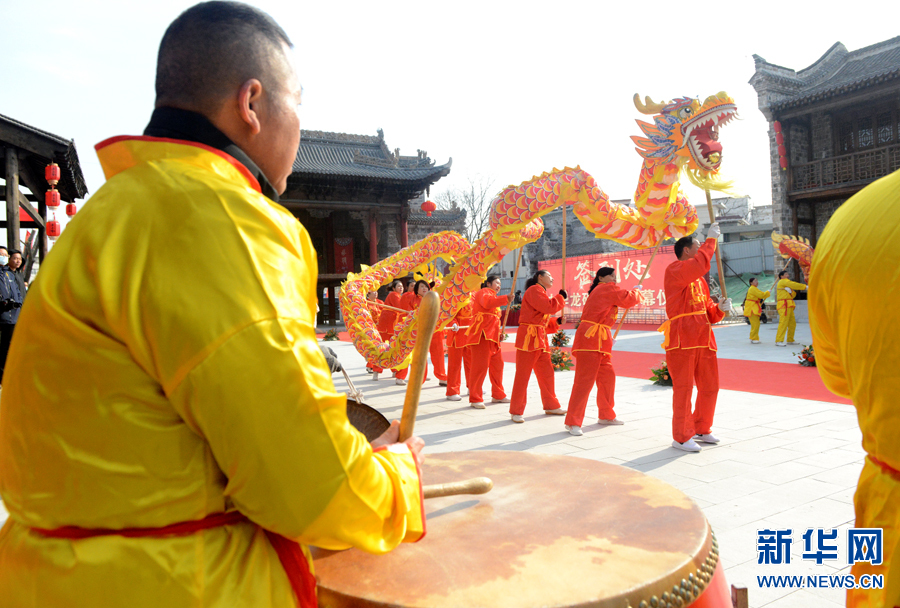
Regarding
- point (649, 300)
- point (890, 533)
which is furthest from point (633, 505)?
point (649, 300)

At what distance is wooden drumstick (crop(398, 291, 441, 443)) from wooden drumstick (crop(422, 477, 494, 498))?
0.25 m

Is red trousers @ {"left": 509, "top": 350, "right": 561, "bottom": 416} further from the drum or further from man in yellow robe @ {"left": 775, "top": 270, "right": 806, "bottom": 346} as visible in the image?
man in yellow robe @ {"left": 775, "top": 270, "right": 806, "bottom": 346}

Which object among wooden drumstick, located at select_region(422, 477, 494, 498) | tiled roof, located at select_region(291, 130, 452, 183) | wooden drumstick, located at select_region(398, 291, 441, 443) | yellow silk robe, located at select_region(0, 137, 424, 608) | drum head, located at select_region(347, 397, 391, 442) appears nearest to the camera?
yellow silk robe, located at select_region(0, 137, 424, 608)

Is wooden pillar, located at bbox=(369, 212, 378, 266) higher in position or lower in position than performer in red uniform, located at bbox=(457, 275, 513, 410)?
higher

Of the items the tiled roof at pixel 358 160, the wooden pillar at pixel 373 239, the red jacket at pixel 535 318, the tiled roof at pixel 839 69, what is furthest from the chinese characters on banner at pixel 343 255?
the red jacket at pixel 535 318

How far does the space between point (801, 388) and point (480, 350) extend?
12.7 feet

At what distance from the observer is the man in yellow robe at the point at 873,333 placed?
1023mm

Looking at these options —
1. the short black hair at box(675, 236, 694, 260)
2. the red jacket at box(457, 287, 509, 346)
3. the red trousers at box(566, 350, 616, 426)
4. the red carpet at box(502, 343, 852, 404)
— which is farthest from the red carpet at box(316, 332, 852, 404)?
the short black hair at box(675, 236, 694, 260)

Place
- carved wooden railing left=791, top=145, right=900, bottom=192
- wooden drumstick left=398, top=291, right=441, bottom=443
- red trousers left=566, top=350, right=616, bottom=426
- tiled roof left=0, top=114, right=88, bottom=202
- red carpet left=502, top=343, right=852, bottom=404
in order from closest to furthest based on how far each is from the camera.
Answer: wooden drumstick left=398, top=291, right=441, bottom=443, red trousers left=566, top=350, right=616, bottom=426, red carpet left=502, top=343, right=852, bottom=404, tiled roof left=0, top=114, right=88, bottom=202, carved wooden railing left=791, top=145, right=900, bottom=192

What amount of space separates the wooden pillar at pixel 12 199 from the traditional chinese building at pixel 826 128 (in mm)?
16342

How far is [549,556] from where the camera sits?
123cm

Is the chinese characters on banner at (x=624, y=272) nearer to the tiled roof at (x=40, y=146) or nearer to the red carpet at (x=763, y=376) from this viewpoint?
the red carpet at (x=763, y=376)

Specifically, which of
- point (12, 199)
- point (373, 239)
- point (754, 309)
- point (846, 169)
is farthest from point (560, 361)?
point (373, 239)

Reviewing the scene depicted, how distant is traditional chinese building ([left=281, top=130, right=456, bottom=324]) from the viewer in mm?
17844
